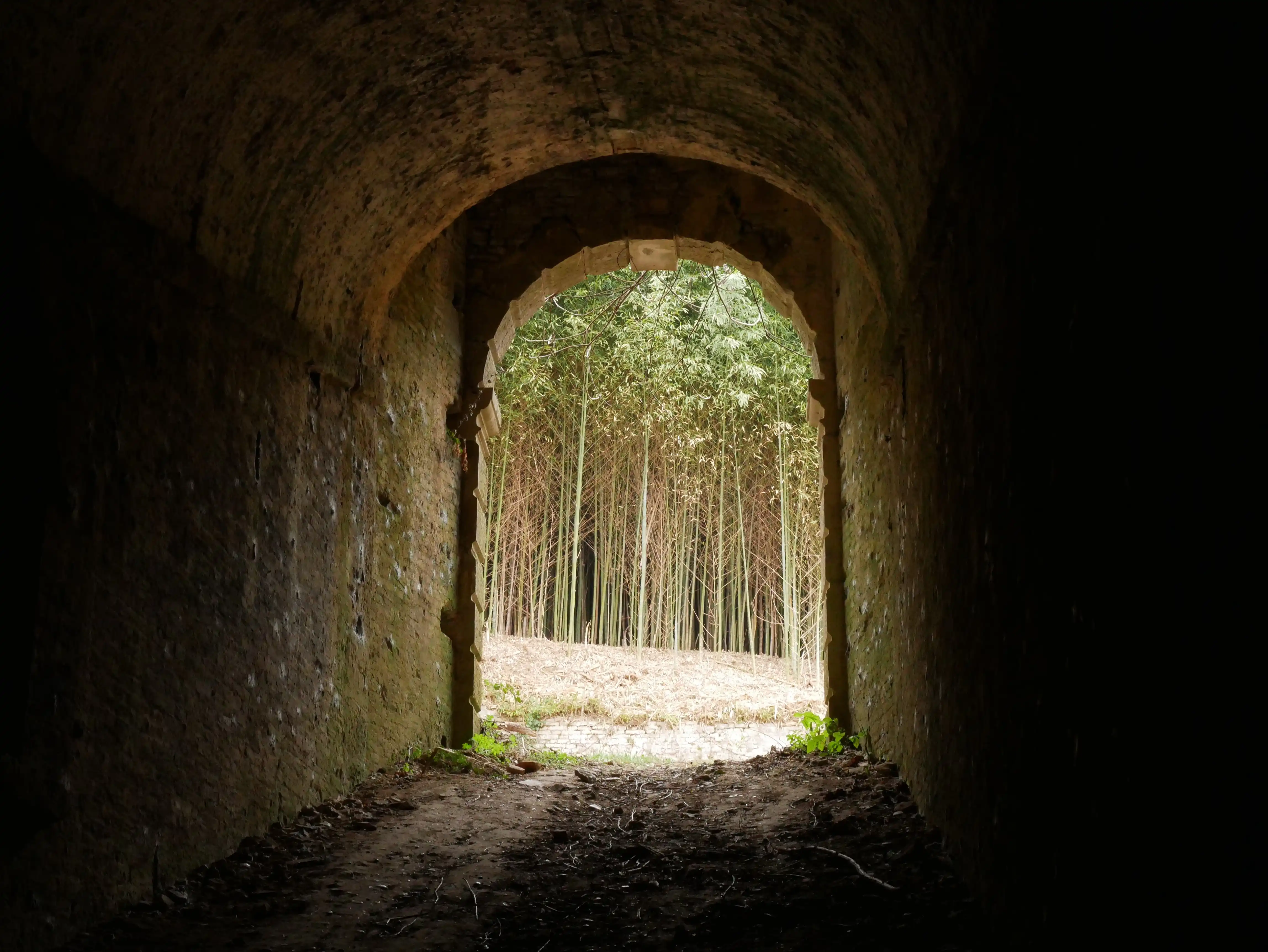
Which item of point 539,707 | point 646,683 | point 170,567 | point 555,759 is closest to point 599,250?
point 555,759

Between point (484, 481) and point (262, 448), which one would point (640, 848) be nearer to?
point (262, 448)

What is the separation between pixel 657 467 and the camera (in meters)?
14.0

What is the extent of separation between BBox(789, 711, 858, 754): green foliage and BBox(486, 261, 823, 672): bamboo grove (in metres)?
6.42

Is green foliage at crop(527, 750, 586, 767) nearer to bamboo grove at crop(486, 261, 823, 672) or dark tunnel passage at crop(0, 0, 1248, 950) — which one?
dark tunnel passage at crop(0, 0, 1248, 950)

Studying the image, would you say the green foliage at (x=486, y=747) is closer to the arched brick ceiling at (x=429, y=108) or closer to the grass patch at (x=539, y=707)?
the grass patch at (x=539, y=707)

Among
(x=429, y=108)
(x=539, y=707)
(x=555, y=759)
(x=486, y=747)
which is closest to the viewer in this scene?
(x=429, y=108)

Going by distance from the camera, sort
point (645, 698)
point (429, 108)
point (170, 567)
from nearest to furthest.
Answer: point (170, 567)
point (429, 108)
point (645, 698)

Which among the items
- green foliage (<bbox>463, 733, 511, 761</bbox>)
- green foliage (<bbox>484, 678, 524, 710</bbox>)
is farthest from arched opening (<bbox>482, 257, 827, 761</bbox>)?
green foliage (<bbox>463, 733, 511, 761</bbox>)

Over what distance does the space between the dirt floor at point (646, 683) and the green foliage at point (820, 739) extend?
14.2 feet

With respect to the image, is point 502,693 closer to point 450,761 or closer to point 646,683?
point 646,683

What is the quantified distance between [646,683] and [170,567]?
389 inches

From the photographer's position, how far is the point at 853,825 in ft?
13.3

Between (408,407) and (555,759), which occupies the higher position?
(408,407)

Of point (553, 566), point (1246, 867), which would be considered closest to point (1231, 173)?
point (1246, 867)
